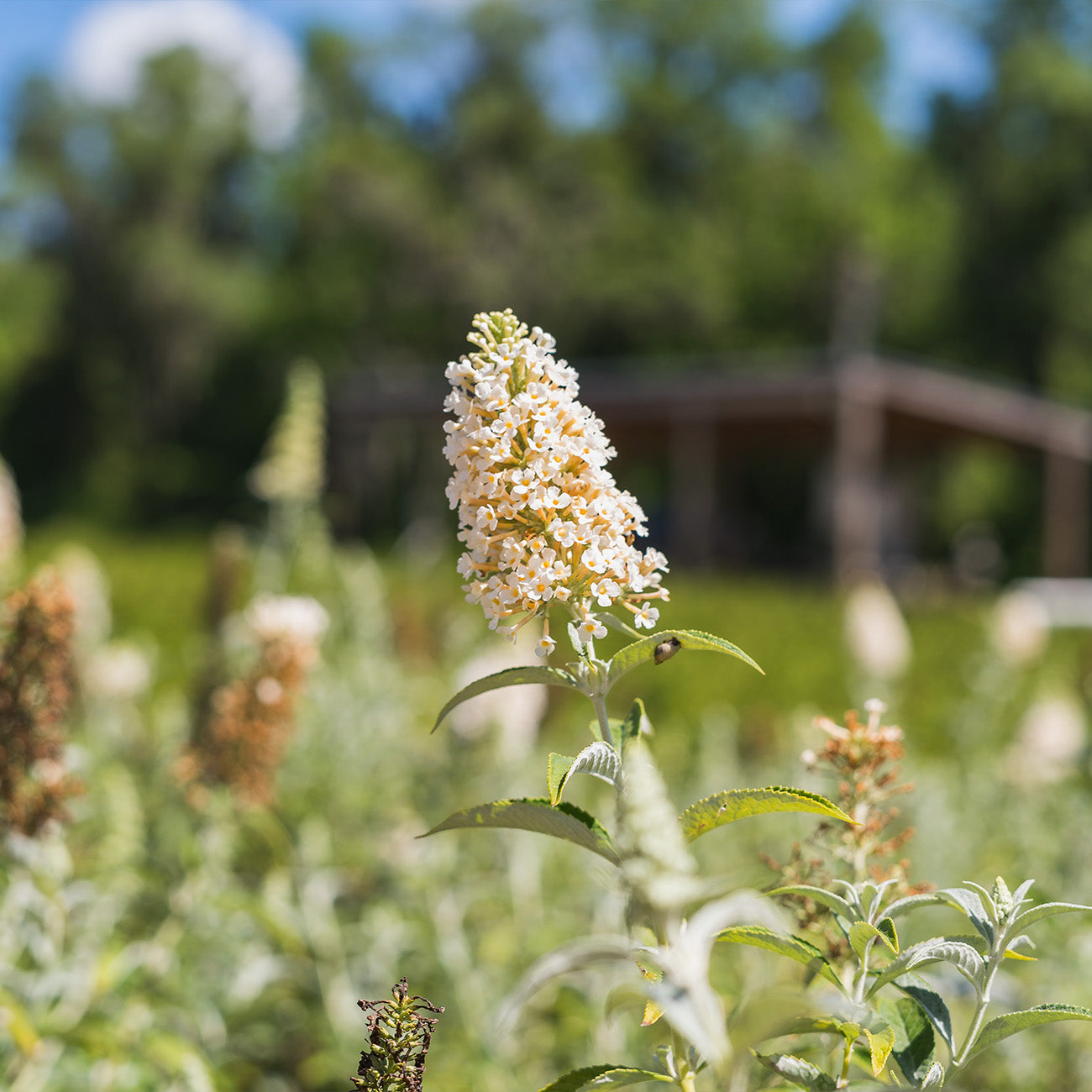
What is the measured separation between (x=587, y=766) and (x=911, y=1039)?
40 cm

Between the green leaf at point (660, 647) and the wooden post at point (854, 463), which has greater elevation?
the wooden post at point (854, 463)

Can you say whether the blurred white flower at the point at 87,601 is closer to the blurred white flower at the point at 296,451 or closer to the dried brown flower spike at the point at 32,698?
the blurred white flower at the point at 296,451

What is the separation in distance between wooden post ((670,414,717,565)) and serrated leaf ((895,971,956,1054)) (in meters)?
16.2

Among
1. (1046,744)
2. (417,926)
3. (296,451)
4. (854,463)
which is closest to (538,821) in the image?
(417,926)

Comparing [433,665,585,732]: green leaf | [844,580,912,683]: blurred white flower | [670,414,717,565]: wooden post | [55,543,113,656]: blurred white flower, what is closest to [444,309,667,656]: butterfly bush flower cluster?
[433,665,585,732]: green leaf

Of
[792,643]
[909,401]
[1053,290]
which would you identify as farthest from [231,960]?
[1053,290]

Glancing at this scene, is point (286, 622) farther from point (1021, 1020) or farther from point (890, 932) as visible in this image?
point (1021, 1020)

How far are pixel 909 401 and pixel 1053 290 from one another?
19.4 meters

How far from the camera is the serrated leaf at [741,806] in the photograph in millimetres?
938

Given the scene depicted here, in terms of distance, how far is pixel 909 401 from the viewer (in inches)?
637

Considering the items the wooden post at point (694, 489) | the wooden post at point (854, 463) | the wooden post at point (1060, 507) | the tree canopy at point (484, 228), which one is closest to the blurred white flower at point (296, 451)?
the wooden post at point (854, 463)

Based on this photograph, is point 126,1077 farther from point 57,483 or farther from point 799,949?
point 57,483

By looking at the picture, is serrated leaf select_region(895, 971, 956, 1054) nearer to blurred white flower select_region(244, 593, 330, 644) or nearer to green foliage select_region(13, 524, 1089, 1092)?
green foliage select_region(13, 524, 1089, 1092)

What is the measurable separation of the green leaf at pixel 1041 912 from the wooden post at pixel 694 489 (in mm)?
16217
